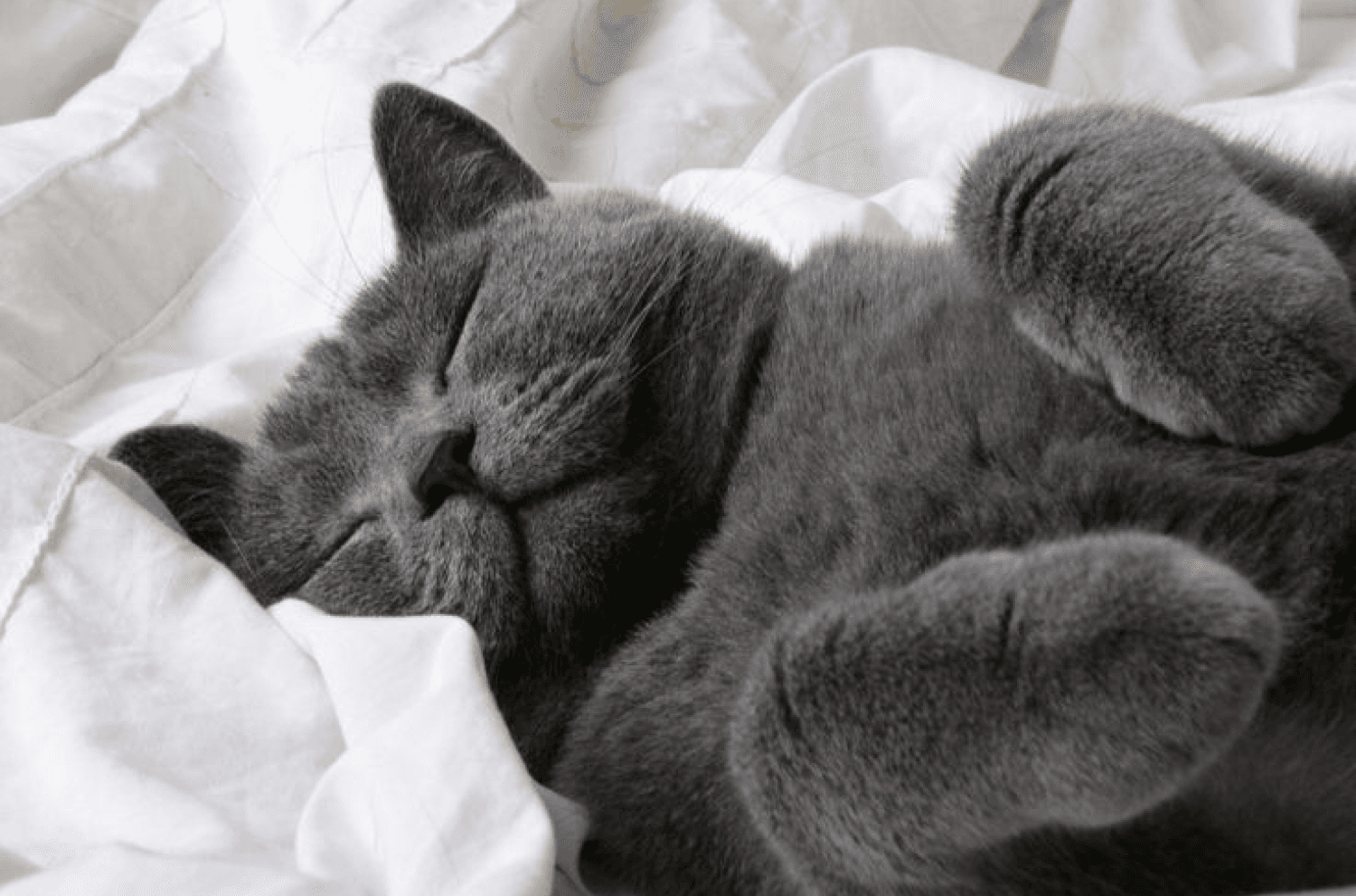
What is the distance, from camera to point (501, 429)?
38.7 inches

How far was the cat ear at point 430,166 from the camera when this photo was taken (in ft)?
4.09

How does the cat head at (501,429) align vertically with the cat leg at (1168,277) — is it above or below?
below

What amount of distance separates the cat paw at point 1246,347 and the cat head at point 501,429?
0.32m

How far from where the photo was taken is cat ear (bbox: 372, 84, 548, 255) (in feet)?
4.09

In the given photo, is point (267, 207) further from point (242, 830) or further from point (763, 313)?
point (242, 830)

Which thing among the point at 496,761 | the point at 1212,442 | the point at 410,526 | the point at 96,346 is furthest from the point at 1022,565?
the point at 96,346

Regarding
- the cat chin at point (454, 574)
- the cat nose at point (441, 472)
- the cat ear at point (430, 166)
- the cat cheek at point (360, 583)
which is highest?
the cat ear at point (430, 166)

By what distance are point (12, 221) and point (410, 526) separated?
2.46ft

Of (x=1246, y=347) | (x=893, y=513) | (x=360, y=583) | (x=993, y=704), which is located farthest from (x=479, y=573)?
(x=1246, y=347)

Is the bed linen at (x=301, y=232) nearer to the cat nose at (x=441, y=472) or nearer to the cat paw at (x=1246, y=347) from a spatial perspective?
the cat nose at (x=441, y=472)

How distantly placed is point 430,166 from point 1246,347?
767 mm

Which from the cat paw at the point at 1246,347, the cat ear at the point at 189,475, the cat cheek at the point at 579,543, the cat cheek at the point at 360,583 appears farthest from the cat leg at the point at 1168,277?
the cat ear at the point at 189,475

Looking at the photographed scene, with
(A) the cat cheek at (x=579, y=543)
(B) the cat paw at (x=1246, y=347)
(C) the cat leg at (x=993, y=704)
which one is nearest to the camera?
(C) the cat leg at (x=993, y=704)

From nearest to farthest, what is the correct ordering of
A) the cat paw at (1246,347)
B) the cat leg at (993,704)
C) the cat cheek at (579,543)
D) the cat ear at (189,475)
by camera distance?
the cat leg at (993,704), the cat paw at (1246,347), the cat cheek at (579,543), the cat ear at (189,475)
